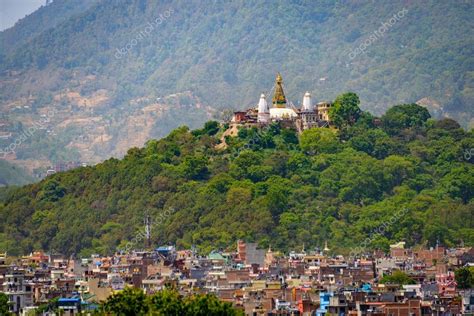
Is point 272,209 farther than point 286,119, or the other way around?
point 286,119

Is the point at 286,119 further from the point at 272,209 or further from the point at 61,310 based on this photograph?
the point at 61,310

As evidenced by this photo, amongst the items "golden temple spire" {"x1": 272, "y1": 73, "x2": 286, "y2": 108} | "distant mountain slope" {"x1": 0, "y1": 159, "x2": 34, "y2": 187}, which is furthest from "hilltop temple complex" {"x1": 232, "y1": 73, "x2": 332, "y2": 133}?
"distant mountain slope" {"x1": 0, "y1": 159, "x2": 34, "y2": 187}

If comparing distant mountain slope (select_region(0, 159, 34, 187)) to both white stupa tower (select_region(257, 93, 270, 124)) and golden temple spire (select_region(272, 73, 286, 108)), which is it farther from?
white stupa tower (select_region(257, 93, 270, 124))

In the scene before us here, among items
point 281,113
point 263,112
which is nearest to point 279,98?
point 281,113

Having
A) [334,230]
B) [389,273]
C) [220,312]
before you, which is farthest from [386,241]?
[220,312]

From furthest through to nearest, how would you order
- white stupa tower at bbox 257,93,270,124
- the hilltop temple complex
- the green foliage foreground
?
1. the hilltop temple complex
2. white stupa tower at bbox 257,93,270,124
3. the green foliage foreground

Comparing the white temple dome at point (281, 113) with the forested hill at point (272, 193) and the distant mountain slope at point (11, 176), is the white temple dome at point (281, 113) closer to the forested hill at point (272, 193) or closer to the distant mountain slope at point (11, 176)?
the forested hill at point (272, 193)
